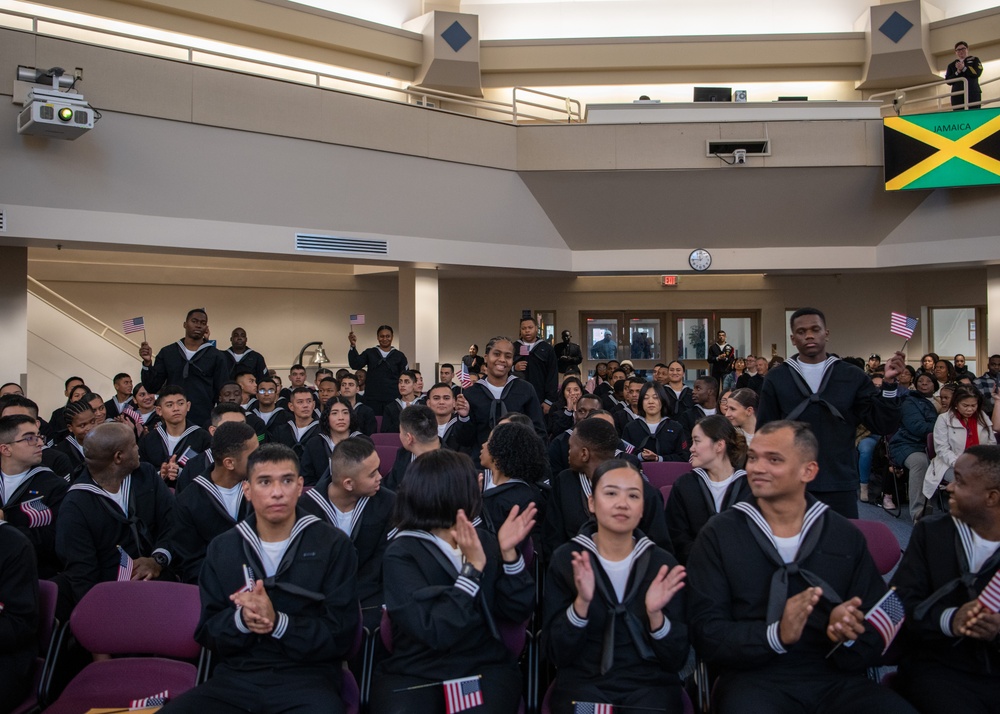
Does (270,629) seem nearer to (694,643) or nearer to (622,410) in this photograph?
(694,643)

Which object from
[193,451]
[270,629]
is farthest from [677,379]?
[270,629]

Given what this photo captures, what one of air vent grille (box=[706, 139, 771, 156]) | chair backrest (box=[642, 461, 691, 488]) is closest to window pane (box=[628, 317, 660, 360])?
air vent grille (box=[706, 139, 771, 156])

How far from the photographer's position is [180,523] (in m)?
3.90

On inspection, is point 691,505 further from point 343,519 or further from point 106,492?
point 106,492

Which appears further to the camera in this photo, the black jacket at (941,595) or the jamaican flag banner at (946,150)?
the jamaican flag banner at (946,150)

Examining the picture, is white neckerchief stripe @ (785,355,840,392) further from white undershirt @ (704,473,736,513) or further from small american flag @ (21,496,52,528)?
small american flag @ (21,496,52,528)

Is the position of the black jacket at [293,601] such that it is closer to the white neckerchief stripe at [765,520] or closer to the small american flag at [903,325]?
the white neckerchief stripe at [765,520]

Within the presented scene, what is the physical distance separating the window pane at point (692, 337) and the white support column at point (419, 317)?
249 inches

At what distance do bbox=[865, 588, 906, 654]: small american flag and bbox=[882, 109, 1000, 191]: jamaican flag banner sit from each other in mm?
11406

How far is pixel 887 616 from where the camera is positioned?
8.79 feet

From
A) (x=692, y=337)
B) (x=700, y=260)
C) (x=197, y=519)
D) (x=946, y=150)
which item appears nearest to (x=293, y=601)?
(x=197, y=519)

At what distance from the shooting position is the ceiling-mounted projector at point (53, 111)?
27.0ft

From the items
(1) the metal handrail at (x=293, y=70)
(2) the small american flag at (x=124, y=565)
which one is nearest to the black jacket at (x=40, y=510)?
(2) the small american flag at (x=124, y=565)

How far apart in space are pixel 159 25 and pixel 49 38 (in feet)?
15.8
